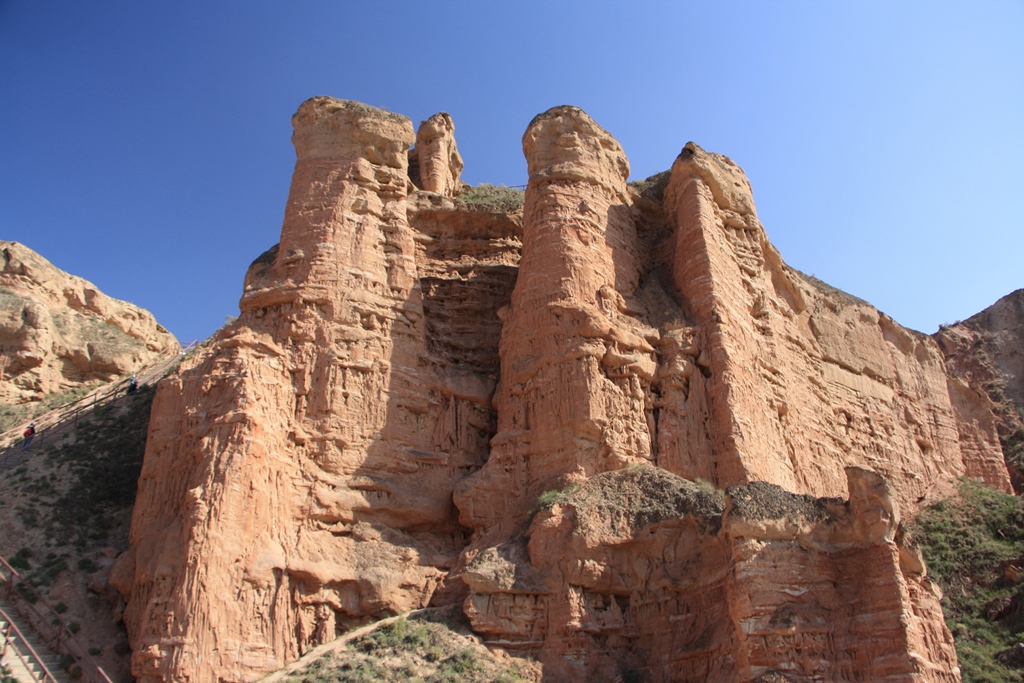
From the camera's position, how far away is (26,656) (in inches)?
719

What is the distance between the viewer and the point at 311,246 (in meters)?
23.4

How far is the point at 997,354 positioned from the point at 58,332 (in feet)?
142

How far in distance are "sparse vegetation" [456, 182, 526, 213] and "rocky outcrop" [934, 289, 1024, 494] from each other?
67.4 feet

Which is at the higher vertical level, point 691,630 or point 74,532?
point 74,532

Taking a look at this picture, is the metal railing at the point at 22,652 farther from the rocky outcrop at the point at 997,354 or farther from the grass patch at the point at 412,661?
the rocky outcrop at the point at 997,354

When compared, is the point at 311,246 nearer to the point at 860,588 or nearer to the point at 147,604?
the point at 147,604

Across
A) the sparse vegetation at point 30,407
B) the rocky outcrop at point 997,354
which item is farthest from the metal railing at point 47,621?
the rocky outcrop at point 997,354

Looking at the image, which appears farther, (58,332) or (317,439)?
(58,332)

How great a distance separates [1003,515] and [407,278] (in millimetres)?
19593

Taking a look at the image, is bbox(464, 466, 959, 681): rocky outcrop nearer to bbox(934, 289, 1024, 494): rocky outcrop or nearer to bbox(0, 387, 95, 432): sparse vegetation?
bbox(0, 387, 95, 432): sparse vegetation

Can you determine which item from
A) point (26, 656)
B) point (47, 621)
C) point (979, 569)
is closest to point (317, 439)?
point (47, 621)

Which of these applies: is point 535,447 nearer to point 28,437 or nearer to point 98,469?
point 98,469

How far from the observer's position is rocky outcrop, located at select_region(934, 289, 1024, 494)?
39.3 meters

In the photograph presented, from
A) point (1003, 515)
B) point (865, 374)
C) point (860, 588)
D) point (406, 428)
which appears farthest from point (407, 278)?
point (1003, 515)
